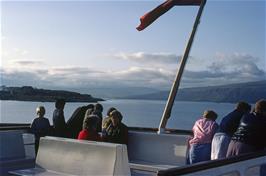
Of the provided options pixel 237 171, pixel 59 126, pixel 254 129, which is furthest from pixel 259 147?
pixel 59 126

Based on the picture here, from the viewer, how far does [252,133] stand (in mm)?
5793

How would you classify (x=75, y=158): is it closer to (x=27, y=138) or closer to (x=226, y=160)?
(x=226, y=160)

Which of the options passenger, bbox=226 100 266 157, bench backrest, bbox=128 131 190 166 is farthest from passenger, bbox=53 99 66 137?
passenger, bbox=226 100 266 157

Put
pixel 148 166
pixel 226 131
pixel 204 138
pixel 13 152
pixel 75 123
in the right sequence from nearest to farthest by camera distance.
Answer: pixel 226 131 → pixel 204 138 → pixel 148 166 → pixel 13 152 → pixel 75 123

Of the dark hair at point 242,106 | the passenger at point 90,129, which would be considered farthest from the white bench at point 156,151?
the passenger at point 90,129

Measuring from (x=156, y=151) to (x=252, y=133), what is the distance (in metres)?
2.05

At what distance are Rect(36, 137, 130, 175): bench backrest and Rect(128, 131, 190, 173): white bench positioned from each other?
54.8 inches

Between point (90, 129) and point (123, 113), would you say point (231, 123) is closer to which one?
point (90, 129)

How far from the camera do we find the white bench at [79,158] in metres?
5.25

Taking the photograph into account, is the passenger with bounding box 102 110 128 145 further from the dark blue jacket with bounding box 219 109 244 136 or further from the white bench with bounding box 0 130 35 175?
the dark blue jacket with bounding box 219 109 244 136

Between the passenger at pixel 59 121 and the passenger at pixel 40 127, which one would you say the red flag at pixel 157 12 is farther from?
the passenger at pixel 40 127

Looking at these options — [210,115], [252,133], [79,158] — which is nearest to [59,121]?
[79,158]

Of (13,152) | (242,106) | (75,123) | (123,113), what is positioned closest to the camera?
(242,106)

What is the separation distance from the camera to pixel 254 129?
18.9 feet
